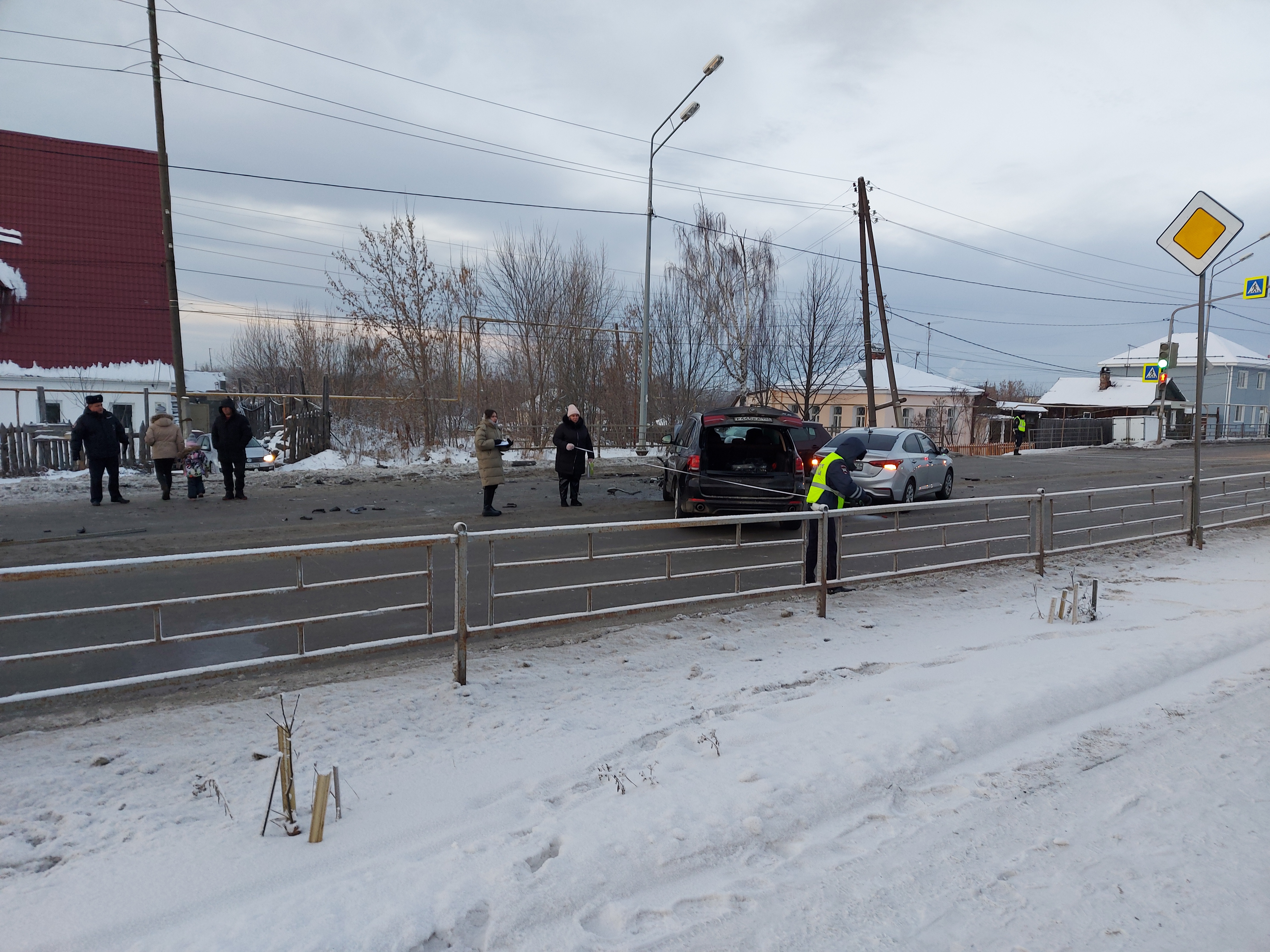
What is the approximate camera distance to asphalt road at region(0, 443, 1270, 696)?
251 inches

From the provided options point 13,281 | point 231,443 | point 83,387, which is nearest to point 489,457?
point 231,443

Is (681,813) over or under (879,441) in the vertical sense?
under

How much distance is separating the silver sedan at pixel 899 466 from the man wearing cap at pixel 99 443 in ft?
40.4

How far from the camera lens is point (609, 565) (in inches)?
282

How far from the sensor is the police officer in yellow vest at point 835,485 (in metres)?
7.81

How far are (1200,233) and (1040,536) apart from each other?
4.15m

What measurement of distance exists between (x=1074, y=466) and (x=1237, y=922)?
2903cm

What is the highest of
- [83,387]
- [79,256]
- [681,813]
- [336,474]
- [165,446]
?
[79,256]

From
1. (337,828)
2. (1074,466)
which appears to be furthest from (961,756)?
(1074,466)

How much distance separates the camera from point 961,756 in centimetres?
441

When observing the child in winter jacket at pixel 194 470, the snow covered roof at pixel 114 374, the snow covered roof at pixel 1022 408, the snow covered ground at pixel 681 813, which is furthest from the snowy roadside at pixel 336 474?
the snow covered roof at pixel 1022 408

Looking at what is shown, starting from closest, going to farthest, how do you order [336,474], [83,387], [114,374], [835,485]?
1. [835,485]
2. [336,474]
3. [83,387]
4. [114,374]

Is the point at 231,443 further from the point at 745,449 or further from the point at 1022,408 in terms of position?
the point at 1022,408

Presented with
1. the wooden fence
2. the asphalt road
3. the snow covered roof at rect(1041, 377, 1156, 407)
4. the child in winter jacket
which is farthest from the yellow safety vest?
the snow covered roof at rect(1041, 377, 1156, 407)
